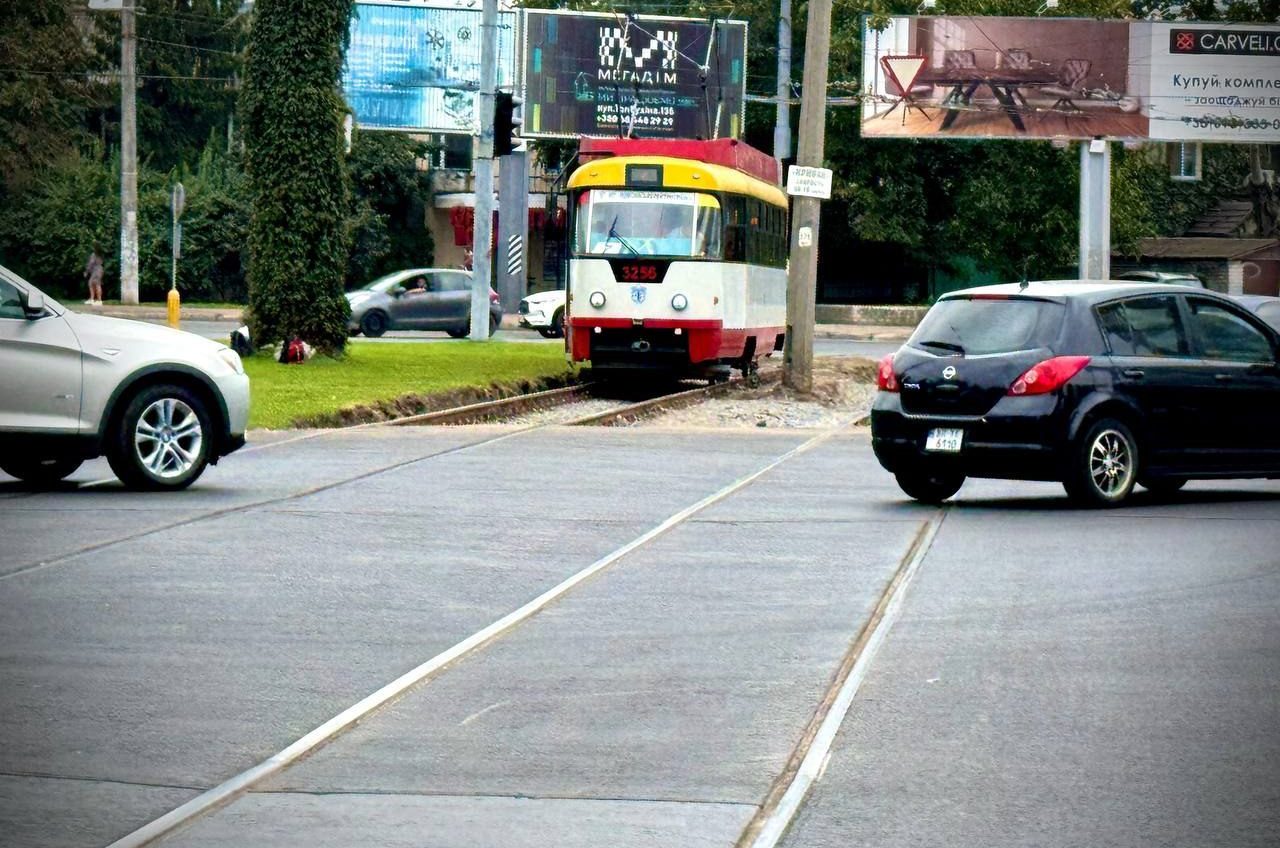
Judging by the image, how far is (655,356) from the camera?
1146 inches

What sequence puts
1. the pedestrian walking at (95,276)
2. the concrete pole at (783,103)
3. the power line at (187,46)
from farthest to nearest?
the power line at (187,46), the pedestrian walking at (95,276), the concrete pole at (783,103)

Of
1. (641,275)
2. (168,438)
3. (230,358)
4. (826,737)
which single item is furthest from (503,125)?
(826,737)

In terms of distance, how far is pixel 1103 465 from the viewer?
48.4 feet

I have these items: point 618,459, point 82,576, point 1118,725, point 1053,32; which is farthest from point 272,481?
point 1053,32

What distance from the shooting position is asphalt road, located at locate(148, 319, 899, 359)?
4069 centimetres

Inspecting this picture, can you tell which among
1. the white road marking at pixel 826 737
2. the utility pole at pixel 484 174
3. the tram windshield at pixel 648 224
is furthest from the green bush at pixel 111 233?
the white road marking at pixel 826 737

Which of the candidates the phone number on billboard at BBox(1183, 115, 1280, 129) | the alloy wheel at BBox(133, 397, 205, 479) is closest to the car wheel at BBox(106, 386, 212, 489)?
the alloy wheel at BBox(133, 397, 205, 479)

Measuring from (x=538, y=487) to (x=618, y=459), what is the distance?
2.68 meters

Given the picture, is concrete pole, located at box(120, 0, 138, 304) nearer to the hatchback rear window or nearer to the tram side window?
the tram side window

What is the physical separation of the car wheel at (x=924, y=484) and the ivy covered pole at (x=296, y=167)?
53.7 feet

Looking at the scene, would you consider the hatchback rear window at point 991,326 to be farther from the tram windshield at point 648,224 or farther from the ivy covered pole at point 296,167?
the ivy covered pole at point 296,167

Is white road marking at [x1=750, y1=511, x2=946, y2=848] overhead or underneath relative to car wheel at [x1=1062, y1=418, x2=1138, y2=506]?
underneath

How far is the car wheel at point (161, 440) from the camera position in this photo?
14.9m

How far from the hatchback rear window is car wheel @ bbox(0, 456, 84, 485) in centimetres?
630
